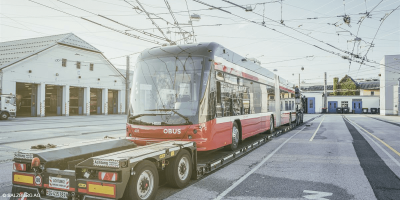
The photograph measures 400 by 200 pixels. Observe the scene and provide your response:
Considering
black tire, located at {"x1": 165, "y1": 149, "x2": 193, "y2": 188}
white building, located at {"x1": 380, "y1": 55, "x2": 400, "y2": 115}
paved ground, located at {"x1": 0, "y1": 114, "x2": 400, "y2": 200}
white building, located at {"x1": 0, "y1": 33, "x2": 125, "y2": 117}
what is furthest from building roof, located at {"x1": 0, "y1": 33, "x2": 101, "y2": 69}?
white building, located at {"x1": 380, "y1": 55, "x2": 400, "y2": 115}

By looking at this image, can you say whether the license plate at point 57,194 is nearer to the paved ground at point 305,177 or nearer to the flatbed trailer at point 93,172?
the flatbed trailer at point 93,172

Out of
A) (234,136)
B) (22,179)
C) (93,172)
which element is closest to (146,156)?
(93,172)

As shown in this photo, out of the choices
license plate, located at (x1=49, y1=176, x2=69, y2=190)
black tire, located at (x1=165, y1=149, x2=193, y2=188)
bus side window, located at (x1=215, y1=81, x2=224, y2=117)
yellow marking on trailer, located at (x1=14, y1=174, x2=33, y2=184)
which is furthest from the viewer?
bus side window, located at (x1=215, y1=81, x2=224, y2=117)

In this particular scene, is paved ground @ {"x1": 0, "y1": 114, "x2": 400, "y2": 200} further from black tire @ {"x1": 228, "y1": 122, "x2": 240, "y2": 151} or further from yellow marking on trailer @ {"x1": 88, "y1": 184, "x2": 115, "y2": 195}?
yellow marking on trailer @ {"x1": 88, "y1": 184, "x2": 115, "y2": 195}

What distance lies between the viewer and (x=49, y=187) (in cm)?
458

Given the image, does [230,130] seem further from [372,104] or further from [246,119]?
[372,104]

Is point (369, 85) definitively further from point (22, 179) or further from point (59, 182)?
point (22, 179)

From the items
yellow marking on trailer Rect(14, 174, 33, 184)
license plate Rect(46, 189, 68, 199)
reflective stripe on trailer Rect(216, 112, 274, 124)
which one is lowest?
license plate Rect(46, 189, 68, 199)

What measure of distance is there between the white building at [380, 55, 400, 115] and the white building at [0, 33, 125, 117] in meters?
46.5

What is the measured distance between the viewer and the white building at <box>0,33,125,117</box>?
34.1 m

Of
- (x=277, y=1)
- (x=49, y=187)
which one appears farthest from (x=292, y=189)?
(x=277, y=1)

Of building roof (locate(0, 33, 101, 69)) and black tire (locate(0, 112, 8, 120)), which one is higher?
building roof (locate(0, 33, 101, 69))

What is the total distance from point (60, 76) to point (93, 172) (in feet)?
123

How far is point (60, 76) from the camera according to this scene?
38.0m
